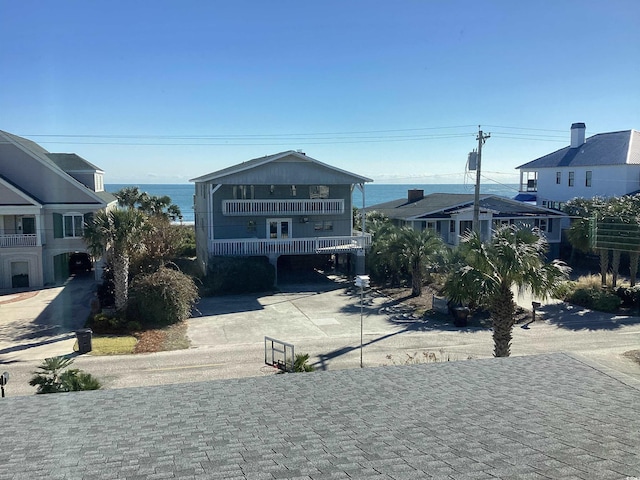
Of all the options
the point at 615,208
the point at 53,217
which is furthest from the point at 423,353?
the point at 53,217

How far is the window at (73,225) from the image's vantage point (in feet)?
109

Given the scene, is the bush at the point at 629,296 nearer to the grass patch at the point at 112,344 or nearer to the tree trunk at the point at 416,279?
the tree trunk at the point at 416,279

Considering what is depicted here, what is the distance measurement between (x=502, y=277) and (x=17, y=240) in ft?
90.9

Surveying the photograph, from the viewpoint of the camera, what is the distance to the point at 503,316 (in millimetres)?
16125

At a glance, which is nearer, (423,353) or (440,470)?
(440,470)

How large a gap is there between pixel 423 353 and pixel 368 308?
25.6 ft

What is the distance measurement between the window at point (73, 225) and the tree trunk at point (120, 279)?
438 inches

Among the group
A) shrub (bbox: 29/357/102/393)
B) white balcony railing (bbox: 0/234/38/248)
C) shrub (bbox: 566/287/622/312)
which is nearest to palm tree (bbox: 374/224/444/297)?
shrub (bbox: 566/287/622/312)

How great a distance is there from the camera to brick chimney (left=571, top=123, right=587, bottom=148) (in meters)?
50.8

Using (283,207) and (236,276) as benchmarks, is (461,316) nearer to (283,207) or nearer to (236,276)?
(236,276)

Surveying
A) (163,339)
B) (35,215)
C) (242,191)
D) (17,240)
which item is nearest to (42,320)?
(163,339)

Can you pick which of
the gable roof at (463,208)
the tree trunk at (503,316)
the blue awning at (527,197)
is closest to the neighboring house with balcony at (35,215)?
the gable roof at (463,208)

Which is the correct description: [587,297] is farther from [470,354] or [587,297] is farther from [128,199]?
[128,199]

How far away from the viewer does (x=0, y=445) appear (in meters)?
7.40
